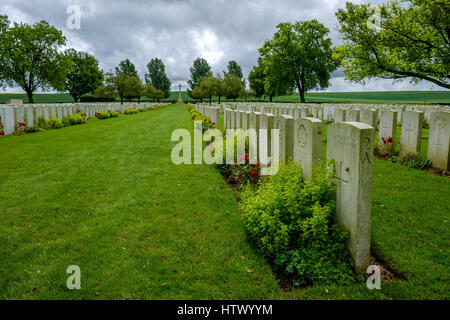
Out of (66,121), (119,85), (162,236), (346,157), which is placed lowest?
(162,236)

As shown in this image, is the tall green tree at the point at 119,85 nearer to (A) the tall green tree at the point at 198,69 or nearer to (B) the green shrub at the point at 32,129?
(B) the green shrub at the point at 32,129

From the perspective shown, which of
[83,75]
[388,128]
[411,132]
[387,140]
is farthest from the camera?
[83,75]

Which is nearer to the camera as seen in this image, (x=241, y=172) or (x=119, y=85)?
(x=241, y=172)

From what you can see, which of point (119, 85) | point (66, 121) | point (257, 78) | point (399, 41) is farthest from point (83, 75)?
point (399, 41)

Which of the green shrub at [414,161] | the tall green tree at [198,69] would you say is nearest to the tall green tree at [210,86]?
the tall green tree at [198,69]

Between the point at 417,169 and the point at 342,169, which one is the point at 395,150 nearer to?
the point at 417,169

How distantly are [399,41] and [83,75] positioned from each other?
180 ft

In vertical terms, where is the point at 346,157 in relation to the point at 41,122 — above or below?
below

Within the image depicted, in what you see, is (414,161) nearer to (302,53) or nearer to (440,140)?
(440,140)

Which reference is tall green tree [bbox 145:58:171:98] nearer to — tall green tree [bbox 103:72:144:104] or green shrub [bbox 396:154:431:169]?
tall green tree [bbox 103:72:144:104]

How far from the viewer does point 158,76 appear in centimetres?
8550

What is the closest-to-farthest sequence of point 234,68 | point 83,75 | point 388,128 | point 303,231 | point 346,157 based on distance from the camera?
point 346,157, point 303,231, point 388,128, point 83,75, point 234,68

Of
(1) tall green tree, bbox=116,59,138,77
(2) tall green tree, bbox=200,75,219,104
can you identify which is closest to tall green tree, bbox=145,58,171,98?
(1) tall green tree, bbox=116,59,138,77

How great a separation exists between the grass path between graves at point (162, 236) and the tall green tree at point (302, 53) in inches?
1505
